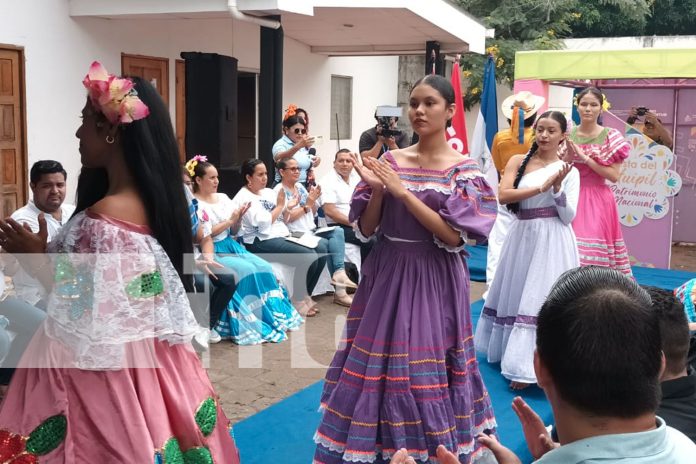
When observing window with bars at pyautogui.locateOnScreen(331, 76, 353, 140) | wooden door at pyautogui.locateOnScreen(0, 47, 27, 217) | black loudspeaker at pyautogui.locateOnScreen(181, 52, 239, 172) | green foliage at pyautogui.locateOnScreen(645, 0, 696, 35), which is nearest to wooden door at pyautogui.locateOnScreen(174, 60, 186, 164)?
black loudspeaker at pyautogui.locateOnScreen(181, 52, 239, 172)

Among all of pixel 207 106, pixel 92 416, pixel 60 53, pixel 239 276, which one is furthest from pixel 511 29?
pixel 92 416

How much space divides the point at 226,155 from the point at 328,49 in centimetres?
471

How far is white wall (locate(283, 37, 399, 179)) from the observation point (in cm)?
1130

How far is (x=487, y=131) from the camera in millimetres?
8297

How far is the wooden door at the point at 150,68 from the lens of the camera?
7.98m

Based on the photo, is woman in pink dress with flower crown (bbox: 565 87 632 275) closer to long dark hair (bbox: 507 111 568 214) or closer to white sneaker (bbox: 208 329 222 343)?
long dark hair (bbox: 507 111 568 214)

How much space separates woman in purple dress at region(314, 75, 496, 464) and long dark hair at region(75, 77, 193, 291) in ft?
2.67

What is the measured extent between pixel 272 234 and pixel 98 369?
12.9 feet

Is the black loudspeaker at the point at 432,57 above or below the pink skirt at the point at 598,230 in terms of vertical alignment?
above

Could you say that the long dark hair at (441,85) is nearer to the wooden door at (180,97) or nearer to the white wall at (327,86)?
the wooden door at (180,97)

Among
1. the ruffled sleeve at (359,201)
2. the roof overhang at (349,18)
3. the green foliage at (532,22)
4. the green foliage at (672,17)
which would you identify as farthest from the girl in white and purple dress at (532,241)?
the green foliage at (672,17)

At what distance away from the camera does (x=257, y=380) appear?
4.68m

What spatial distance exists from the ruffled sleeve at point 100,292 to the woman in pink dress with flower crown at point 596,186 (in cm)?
354

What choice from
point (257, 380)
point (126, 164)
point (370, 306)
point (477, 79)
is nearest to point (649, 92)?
point (477, 79)
